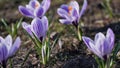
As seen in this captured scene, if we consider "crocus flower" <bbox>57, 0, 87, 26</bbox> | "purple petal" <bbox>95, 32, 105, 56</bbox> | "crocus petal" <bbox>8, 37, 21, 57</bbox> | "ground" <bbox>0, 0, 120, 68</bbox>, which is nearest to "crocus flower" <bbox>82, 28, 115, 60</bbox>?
"purple petal" <bbox>95, 32, 105, 56</bbox>

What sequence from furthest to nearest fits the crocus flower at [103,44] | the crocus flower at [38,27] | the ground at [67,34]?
the ground at [67,34], the crocus flower at [38,27], the crocus flower at [103,44]

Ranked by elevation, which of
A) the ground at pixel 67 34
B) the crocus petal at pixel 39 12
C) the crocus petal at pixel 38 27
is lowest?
the ground at pixel 67 34

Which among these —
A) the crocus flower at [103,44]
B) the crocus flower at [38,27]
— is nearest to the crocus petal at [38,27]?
the crocus flower at [38,27]

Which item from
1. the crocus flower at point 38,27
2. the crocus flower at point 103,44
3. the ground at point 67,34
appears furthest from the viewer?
the ground at point 67,34

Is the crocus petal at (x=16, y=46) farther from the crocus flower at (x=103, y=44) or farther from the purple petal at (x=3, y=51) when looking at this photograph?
the crocus flower at (x=103, y=44)

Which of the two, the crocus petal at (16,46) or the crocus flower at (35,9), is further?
the crocus flower at (35,9)

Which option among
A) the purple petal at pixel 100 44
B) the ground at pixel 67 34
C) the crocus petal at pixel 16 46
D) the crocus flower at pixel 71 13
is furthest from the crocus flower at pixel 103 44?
the crocus flower at pixel 71 13

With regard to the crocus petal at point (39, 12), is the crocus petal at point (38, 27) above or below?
below

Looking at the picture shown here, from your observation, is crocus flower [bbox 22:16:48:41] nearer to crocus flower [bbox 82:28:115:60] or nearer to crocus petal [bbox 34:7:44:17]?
crocus petal [bbox 34:7:44:17]

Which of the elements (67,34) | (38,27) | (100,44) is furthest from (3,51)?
(67,34)
